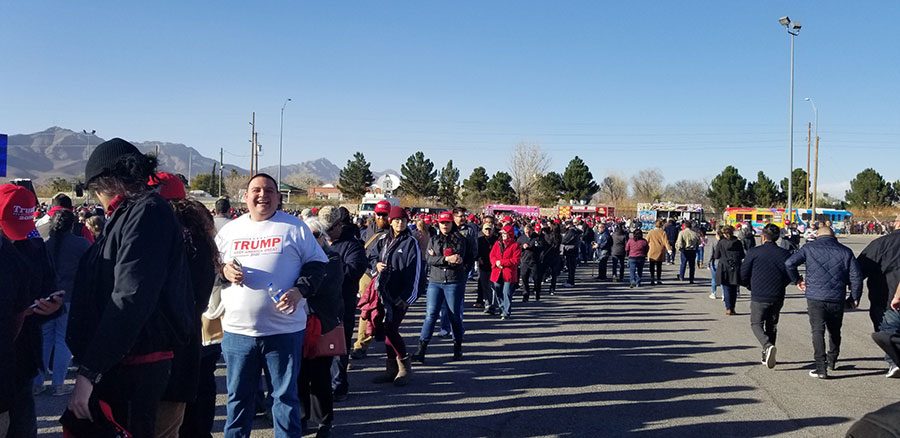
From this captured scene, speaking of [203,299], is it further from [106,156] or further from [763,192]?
[763,192]

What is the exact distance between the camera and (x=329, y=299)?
4.83 m

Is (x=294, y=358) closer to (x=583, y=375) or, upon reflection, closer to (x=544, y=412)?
(x=544, y=412)

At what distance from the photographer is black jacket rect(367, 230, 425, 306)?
23.1 ft

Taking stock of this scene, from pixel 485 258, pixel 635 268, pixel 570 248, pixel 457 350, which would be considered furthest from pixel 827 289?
pixel 635 268

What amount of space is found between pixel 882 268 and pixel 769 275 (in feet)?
3.99

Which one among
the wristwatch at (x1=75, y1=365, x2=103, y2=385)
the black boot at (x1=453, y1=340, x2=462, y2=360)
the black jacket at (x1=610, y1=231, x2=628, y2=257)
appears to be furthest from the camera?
the black jacket at (x1=610, y1=231, x2=628, y2=257)

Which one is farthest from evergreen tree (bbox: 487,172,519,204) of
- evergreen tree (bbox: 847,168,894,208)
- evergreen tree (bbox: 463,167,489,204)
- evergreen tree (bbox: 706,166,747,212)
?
evergreen tree (bbox: 847,168,894,208)

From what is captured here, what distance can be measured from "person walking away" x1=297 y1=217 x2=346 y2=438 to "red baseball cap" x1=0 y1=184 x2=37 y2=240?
176cm

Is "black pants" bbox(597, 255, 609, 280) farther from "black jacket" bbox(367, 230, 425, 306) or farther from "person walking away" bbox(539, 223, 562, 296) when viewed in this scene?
"black jacket" bbox(367, 230, 425, 306)

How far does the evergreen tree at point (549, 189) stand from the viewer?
77.1 m

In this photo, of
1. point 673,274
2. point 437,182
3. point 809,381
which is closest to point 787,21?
point 673,274

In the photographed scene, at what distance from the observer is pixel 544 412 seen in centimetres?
621

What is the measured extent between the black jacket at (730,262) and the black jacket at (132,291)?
1192 cm

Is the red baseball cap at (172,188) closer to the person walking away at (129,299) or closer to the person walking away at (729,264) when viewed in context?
the person walking away at (129,299)
